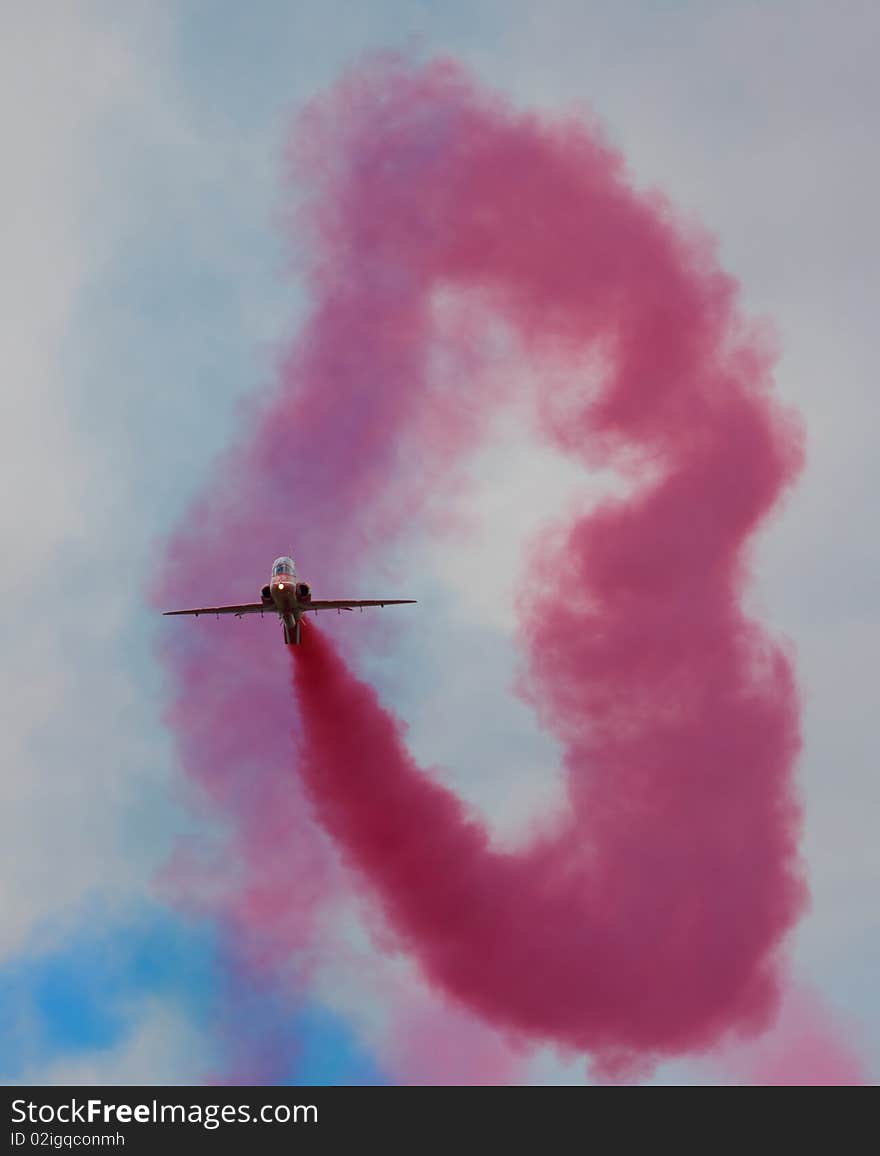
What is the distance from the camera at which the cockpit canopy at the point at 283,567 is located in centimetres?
13400

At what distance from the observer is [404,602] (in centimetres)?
13450

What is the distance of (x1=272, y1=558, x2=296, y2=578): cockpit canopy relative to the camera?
134 m

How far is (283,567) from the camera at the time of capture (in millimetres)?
134250
